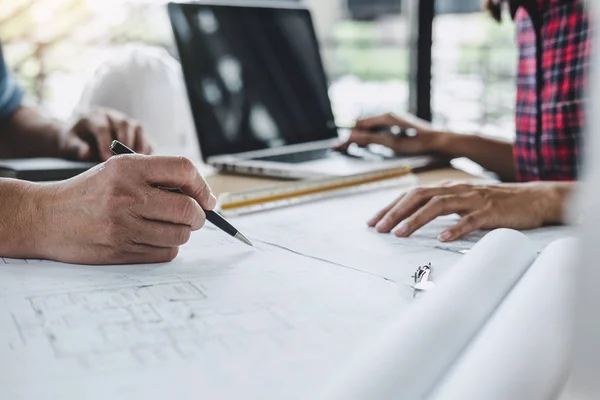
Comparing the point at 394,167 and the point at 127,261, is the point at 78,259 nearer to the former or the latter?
the point at 127,261

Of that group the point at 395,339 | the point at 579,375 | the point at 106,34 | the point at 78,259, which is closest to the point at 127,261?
the point at 78,259

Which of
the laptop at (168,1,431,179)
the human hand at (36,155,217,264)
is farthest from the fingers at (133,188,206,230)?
the laptop at (168,1,431,179)

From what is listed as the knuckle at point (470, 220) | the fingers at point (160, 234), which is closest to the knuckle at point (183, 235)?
the fingers at point (160, 234)

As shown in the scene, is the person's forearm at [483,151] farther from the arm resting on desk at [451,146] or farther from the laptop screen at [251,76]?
the laptop screen at [251,76]

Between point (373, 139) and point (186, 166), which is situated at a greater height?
point (186, 166)

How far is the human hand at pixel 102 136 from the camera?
1.21m

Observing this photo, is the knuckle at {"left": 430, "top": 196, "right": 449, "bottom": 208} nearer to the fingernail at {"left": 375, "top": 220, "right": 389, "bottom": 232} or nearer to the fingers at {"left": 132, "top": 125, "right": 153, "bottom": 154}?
the fingernail at {"left": 375, "top": 220, "right": 389, "bottom": 232}

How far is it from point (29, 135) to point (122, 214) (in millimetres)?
954

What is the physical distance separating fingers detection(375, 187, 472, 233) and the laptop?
0.93 ft

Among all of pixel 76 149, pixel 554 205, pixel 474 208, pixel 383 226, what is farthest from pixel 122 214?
pixel 76 149

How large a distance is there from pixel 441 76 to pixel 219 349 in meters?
2.02

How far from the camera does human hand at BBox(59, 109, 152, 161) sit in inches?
47.7

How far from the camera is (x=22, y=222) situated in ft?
2.26

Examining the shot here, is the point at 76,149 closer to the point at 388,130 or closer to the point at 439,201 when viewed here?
the point at 388,130
